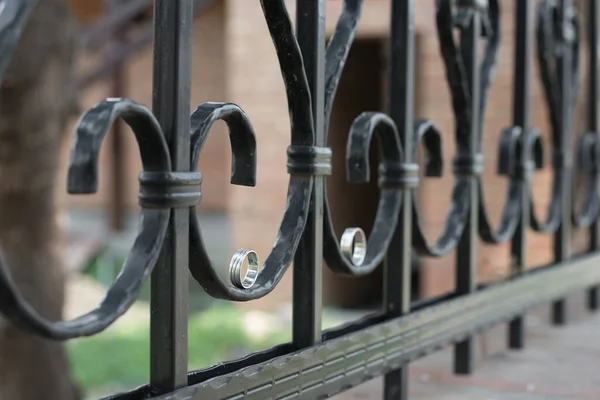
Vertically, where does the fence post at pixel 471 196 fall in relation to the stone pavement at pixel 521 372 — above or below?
above

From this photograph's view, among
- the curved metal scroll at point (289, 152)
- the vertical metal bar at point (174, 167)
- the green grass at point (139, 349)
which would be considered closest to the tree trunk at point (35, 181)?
the green grass at point (139, 349)

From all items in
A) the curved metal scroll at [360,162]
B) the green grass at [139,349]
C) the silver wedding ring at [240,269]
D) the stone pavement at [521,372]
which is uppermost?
the curved metal scroll at [360,162]

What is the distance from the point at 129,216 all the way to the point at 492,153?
9.63 m

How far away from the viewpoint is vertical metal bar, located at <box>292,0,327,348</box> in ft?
3.47

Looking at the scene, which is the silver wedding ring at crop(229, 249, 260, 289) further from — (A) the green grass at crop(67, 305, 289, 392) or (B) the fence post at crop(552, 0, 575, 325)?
(A) the green grass at crop(67, 305, 289, 392)

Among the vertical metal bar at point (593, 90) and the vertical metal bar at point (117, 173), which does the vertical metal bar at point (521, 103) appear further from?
the vertical metal bar at point (117, 173)

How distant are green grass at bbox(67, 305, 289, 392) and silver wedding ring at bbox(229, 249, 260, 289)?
186 inches

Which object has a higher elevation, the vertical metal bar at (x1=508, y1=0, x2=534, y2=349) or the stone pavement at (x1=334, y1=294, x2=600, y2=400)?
the vertical metal bar at (x1=508, y1=0, x2=534, y2=349)

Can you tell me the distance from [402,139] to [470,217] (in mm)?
285

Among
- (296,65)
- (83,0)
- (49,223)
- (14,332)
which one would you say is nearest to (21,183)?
(49,223)

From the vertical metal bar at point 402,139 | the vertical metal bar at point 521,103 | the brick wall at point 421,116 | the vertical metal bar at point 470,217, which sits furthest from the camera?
the brick wall at point 421,116

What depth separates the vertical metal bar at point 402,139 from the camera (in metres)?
1.27

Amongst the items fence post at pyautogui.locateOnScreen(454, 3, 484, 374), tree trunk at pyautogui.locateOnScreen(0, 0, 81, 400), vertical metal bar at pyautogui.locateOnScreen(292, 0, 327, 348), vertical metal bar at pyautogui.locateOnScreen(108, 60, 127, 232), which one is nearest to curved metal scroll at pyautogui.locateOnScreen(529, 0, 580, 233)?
fence post at pyautogui.locateOnScreen(454, 3, 484, 374)

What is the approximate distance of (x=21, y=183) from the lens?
12.5 ft
